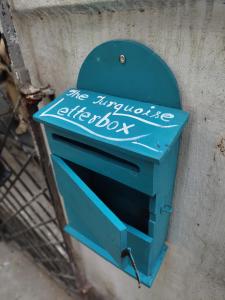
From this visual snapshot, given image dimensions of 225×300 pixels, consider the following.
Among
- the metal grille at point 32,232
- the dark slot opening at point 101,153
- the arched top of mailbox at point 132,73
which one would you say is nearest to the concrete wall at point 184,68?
the arched top of mailbox at point 132,73

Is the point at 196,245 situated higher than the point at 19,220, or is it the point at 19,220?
the point at 196,245

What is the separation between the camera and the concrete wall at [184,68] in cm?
49

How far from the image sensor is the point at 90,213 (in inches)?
27.1

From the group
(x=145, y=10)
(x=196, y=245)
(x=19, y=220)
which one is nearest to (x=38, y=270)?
(x=19, y=220)

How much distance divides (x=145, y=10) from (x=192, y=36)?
12cm

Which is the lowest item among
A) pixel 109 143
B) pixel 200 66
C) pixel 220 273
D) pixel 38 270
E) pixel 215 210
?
pixel 38 270

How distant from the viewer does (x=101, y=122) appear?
1.88 feet

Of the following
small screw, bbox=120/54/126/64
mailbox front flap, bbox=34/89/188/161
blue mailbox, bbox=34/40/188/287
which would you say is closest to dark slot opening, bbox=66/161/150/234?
blue mailbox, bbox=34/40/188/287

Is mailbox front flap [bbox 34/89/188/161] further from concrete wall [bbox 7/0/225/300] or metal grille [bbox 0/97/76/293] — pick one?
metal grille [bbox 0/97/76/293]

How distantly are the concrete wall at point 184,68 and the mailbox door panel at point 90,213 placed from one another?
0.23 meters

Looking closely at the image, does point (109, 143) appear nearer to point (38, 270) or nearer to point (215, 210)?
point (215, 210)

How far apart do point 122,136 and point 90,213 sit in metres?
0.28

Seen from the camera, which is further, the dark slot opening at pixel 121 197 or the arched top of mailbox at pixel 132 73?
the dark slot opening at pixel 121 197

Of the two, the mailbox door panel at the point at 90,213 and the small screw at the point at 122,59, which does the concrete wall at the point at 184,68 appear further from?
the mailbox door panel at the point at 90,213
